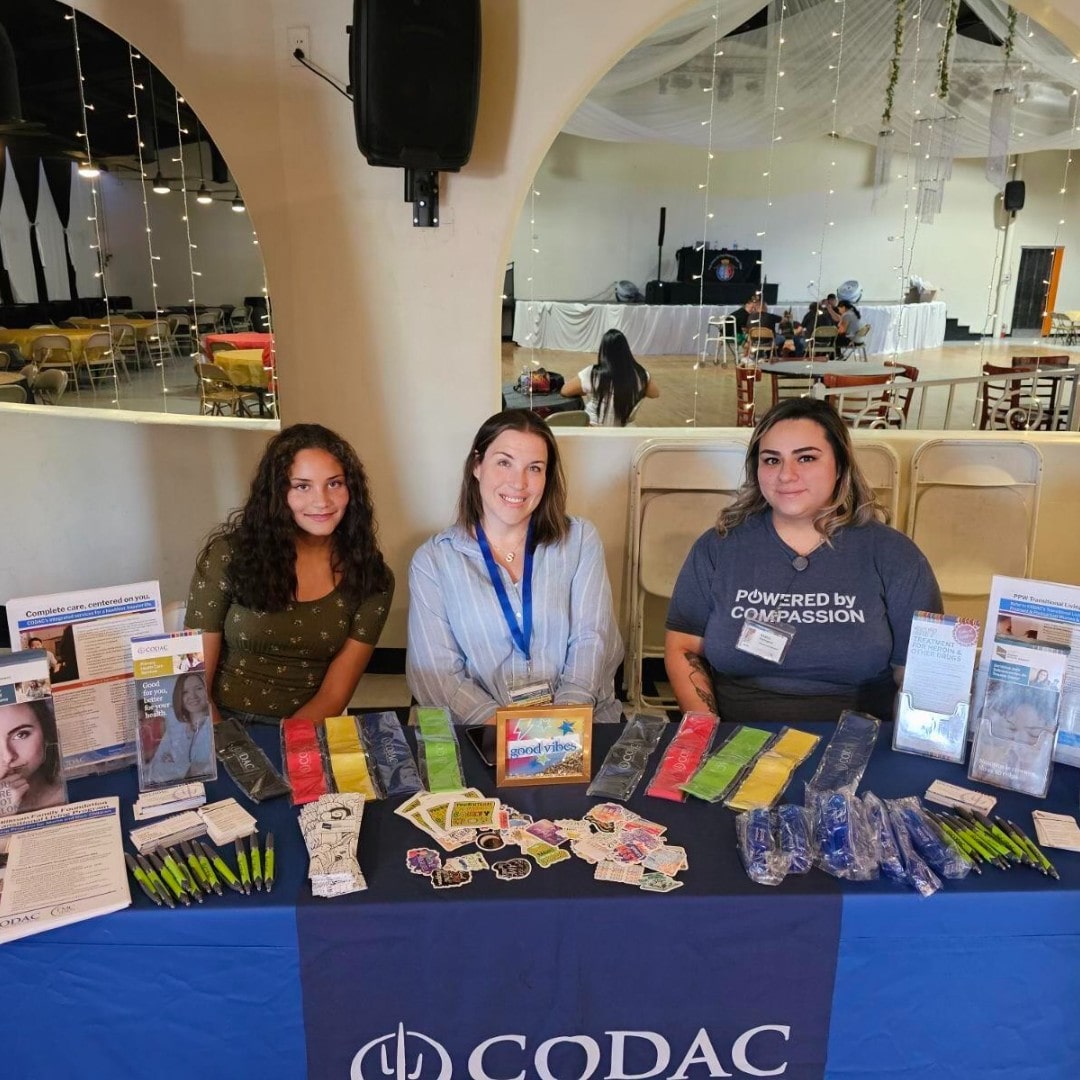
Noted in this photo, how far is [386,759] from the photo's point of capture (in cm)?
138

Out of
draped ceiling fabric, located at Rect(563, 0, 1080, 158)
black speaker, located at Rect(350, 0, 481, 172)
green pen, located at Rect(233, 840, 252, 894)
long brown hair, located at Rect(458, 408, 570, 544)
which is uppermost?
draped ceiling fabric, located at Rect(563, 0, 1080, 158)

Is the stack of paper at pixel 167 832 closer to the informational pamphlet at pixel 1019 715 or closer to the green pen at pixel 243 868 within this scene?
the green pen at pixel 243 868

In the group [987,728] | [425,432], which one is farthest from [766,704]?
[425,432]

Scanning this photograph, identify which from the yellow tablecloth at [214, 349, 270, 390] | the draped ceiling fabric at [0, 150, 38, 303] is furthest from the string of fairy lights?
the draped ceiling fabric at [0, 150, 38, 303]

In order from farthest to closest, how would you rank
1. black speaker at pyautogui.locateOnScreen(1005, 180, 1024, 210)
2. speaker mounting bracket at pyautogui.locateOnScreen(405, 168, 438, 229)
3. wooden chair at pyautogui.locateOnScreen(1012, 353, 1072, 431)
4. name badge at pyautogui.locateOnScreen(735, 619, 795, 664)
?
black speaker at pyautogui.locateOnScreen(1005, 180, 1024, 210), wooden chair at pyautogui.locateOnScreen(1012, 353, 1072, 431), speaker mounting bracket at pyautogui.locateOnScreen(405, 168, 438, 229), name badge at pyautogui.locateOnScreen(735, 619, 795, 664)

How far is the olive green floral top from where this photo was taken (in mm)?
1898

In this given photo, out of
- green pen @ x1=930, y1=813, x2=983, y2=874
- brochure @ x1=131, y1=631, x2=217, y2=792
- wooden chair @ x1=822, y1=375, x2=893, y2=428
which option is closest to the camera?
green pen @ x1=930, y1=813, x2=983, y2=874

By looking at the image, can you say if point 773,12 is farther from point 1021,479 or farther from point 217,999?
point 217,999

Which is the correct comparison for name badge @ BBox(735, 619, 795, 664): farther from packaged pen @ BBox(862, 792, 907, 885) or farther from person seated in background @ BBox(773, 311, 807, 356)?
person seated in background @ BBox(773, 311, 807, 356)

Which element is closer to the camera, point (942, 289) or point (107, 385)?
point (107, 385)

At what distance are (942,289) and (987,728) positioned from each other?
7.41 m

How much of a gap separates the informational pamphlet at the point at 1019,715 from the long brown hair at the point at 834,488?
543 millimetres

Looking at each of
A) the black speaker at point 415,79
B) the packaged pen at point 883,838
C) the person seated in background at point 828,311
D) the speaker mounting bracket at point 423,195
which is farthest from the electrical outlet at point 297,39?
the person seated in background at point 828,311

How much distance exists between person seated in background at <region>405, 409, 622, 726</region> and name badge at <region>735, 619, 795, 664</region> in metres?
0.32
